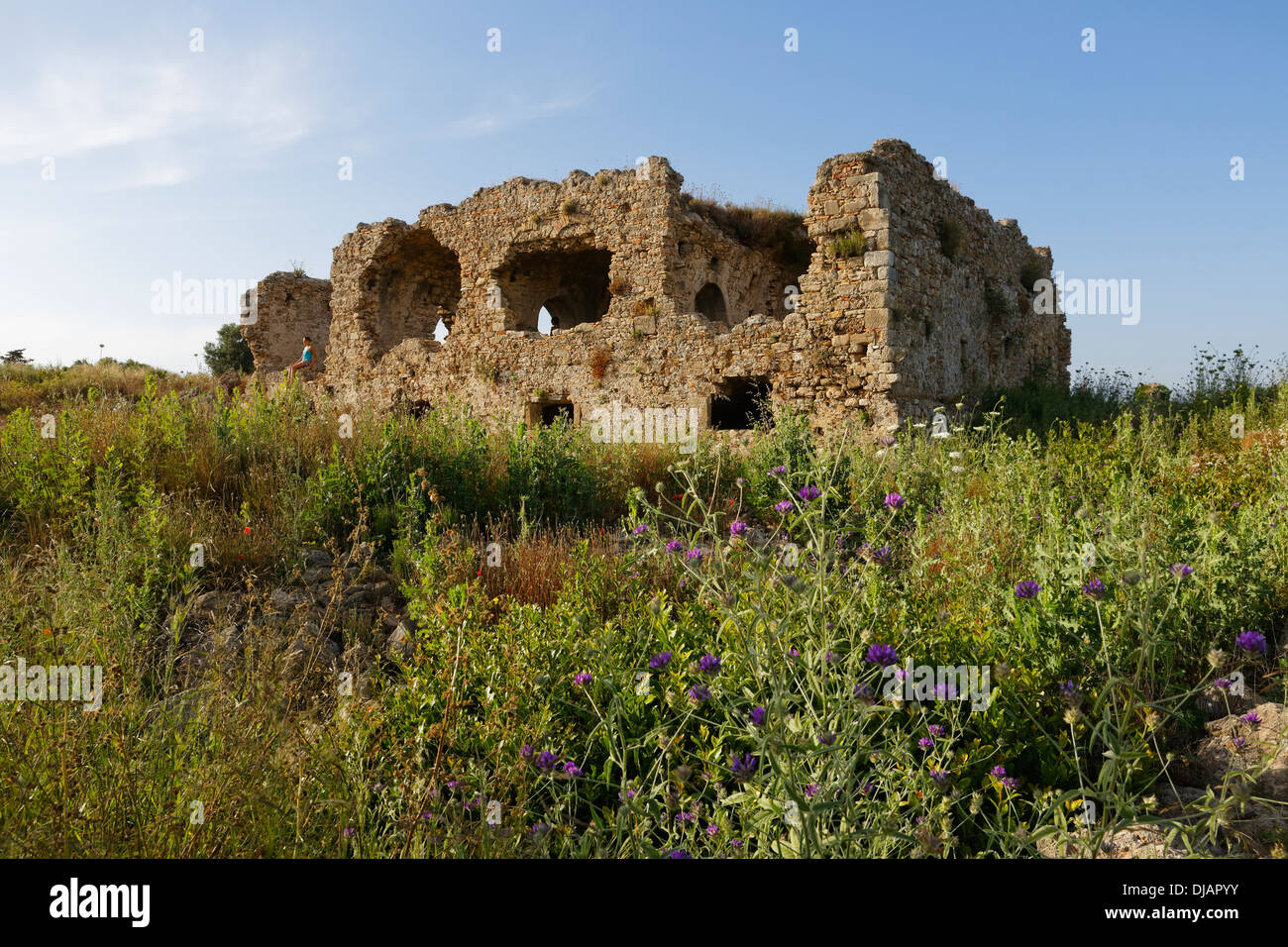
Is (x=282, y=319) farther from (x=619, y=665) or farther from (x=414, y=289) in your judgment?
(x=619, y=665)

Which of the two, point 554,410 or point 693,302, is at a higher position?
point 693,302

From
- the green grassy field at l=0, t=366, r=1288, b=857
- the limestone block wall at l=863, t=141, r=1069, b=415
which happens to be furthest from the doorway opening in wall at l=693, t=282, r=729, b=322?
the green grassy field at l=0, t=366, r=1288, b=857

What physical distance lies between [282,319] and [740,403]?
44.4ft

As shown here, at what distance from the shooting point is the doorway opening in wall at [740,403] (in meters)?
11.7

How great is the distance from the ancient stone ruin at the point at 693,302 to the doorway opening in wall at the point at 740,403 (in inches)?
1.6

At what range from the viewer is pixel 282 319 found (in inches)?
792

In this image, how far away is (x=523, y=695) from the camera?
298 centimetres

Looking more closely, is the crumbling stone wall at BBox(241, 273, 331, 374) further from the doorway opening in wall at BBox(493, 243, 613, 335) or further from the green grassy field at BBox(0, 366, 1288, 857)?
the green grassy field at BBox(0, 366, 1288, 857)

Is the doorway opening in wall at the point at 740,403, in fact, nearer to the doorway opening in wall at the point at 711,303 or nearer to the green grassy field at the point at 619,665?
the doorway opening in wall at the point at 711,303

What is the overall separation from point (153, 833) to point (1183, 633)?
3.89 meters

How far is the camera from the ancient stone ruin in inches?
424

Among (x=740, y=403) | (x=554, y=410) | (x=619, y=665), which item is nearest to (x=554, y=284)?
(x=554, y=410)

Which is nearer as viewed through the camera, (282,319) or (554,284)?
(554,284)

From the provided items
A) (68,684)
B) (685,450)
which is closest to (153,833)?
(68,684)
